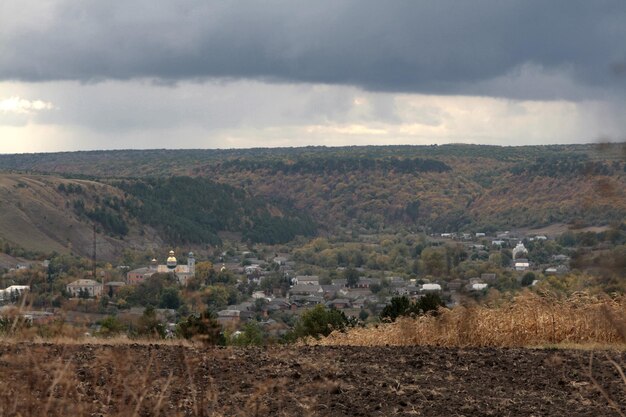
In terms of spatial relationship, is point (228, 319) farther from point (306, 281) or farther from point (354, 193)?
point (354, 193)

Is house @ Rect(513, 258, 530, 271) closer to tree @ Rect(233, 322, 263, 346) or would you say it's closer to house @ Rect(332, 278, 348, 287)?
house @ Rect(332, 278, 348, 287)

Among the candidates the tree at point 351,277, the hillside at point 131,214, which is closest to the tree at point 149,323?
the tree at point 351,277

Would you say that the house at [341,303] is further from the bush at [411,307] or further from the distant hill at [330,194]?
the distant hill at [330,194]

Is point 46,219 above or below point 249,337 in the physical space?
below

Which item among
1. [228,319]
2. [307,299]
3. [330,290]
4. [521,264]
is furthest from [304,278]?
[228,319]

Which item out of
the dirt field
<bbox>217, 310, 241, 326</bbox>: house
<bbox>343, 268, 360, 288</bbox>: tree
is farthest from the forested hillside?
the dirt field
